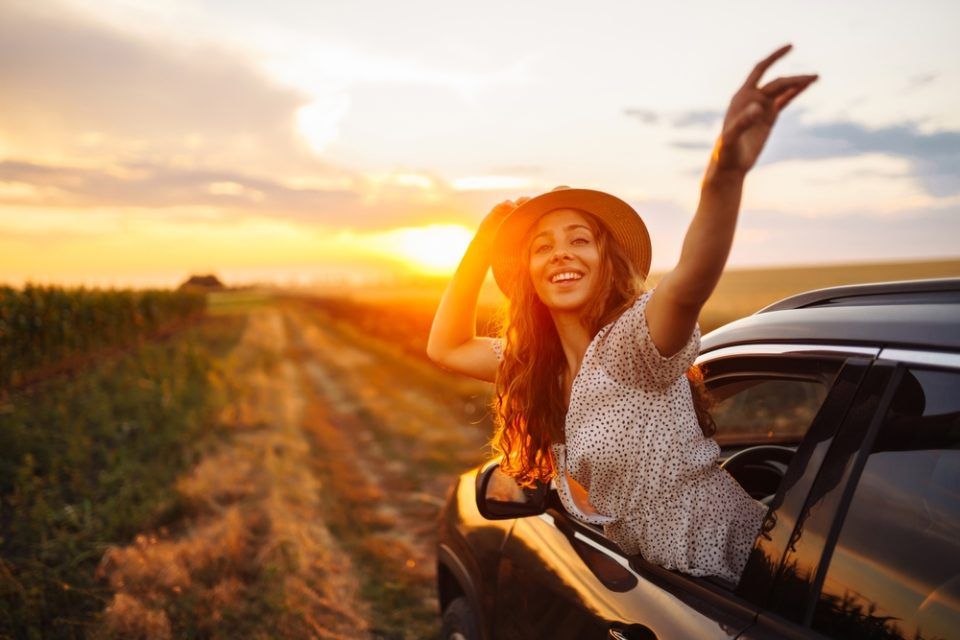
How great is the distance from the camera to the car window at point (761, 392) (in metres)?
1.62

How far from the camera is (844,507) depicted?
4.33ft

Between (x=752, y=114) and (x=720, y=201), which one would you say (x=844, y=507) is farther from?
(x=752, y=114)

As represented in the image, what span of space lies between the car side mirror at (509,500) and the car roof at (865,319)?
68cm

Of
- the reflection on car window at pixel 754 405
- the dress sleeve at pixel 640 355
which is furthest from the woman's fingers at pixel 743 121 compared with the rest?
the reflection on car window at pixel 754 405

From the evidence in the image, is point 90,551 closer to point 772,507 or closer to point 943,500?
point 772,507

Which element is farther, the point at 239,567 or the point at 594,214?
the point at 239,567

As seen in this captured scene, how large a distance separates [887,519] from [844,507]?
0.24 ft

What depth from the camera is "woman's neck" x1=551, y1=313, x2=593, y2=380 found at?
6.56 feet

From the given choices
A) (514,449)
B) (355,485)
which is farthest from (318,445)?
(514,449)

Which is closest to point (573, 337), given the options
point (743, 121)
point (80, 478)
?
point (743, 121)

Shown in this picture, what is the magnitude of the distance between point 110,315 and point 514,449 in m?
20.4

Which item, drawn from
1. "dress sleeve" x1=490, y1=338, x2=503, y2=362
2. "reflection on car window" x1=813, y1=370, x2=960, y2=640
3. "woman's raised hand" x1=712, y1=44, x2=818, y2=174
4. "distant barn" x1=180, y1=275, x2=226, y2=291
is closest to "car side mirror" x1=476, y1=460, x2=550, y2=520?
"dress sleeve" x1=490, y1=338, x2=503, y2=362

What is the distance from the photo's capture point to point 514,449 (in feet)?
7.00

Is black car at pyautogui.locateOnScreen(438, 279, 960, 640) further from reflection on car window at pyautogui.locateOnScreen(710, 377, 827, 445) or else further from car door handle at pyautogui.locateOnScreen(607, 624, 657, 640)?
reflection on car window at pyautogui.locateOnScreen(710, 377, 827, 445)
